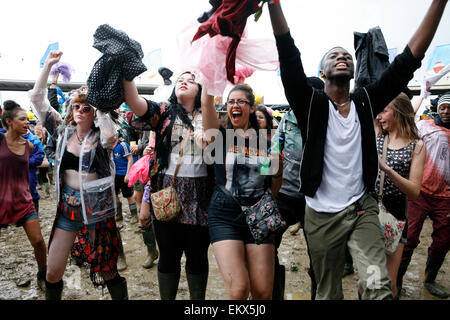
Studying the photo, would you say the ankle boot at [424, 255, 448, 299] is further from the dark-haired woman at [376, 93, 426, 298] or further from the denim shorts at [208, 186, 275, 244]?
the denim shorts at [208, 186, 275, 244]

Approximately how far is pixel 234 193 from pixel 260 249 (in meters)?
0.44

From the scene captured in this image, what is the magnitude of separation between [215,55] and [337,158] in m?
1.00

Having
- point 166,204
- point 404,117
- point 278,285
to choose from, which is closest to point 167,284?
point 166,204

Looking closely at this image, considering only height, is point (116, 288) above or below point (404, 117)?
below

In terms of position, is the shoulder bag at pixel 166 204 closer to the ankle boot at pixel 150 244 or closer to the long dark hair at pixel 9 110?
the ankle boot at pixel 150 244

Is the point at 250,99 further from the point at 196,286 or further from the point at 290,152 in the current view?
the point at 196,286

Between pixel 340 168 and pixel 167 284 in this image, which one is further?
pixel 167 284

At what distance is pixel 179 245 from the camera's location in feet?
8.14

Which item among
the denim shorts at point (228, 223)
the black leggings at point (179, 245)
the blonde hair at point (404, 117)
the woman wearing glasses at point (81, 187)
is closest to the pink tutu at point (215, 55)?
the denim shorts at point (228, 223)

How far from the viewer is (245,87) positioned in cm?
243

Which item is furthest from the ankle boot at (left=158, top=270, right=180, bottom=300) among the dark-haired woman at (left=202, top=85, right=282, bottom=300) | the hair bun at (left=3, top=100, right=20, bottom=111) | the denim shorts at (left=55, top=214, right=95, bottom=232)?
the hair bun at (left=3, top=100, right=20, bottom=111)

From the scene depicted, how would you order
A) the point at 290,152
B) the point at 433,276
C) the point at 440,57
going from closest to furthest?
the point at 290,152, the point at 433,276, the point at 440,57

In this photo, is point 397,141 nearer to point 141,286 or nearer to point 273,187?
point 273,187
